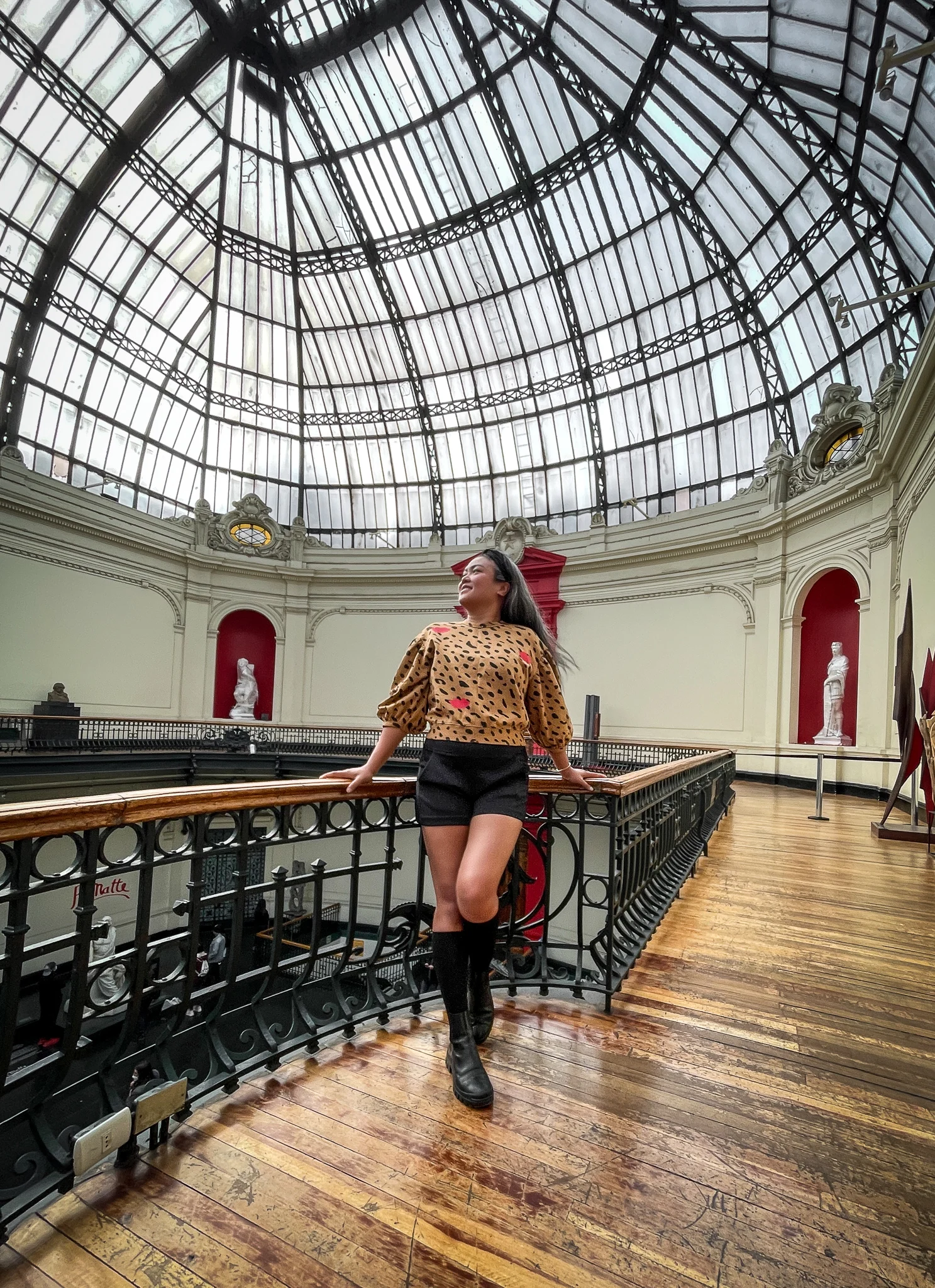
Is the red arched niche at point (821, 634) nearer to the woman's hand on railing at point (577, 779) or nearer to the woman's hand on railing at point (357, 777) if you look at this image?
the woman's hand on railing at point (577, 779)

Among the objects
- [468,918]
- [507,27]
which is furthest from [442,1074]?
[507,27]

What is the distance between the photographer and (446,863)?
86.2 inches

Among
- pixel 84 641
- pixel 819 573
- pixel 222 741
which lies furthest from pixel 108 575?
pixel 819 573

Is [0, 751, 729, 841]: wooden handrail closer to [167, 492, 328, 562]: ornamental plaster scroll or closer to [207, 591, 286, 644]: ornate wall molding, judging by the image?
[207, 591, 286, 644]: ornate wall molding

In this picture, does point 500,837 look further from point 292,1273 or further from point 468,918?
point 292,1273

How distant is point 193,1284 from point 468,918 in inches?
42.7

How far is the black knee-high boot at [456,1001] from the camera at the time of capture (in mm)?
2156

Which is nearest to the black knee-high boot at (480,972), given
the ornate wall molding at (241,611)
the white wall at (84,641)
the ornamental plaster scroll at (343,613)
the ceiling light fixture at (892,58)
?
the ceiling light fixture at (892,58)

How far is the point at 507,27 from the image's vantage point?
51.5 ft

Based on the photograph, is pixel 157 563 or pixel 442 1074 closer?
pixel 442 1074

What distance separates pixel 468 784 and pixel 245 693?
71.1 ft

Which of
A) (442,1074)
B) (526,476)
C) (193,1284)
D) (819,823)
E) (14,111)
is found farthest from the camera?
(526,476)

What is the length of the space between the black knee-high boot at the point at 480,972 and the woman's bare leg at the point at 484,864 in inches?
4.6

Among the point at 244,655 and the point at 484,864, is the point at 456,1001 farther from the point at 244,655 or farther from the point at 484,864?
the point at 244,655
